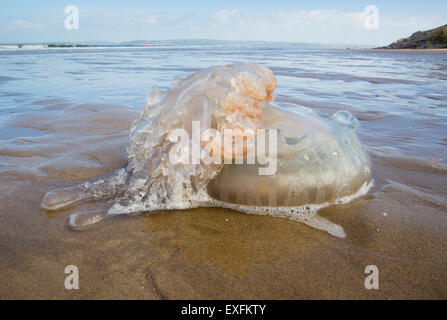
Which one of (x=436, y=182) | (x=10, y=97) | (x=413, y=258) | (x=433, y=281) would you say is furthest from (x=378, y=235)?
(x=10, y=97)

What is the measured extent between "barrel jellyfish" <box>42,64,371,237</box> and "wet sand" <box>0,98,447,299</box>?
90 millimetres

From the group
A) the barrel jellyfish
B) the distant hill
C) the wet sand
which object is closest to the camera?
the wet sand

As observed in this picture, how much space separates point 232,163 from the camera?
171cm

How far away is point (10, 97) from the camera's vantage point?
197 inches

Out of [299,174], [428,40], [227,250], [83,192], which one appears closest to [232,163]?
[299,174]

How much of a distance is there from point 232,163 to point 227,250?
506mm

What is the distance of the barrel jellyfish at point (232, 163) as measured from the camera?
1.68 metres

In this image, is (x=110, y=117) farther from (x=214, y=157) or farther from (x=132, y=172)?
(x=214, y=157)

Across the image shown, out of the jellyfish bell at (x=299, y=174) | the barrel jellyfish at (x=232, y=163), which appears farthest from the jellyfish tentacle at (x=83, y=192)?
the jellyfish bell at (x=299, y=174)

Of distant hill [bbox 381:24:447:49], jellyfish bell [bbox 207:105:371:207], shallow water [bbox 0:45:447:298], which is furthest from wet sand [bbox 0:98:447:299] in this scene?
distant hill [bbox 381:24:447:49]

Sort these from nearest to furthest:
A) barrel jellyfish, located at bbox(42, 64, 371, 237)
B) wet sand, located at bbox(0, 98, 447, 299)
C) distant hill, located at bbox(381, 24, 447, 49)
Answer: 1. wet sand, located at bbox(0, 98, 447, 299)
2. barrel jellyfish, located at bbox(42, 64, 371, 237)
3. distant hill, located at bbox(381, 24, 447, 49)

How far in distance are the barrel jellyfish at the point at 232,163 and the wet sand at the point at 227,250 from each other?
0.30 ft

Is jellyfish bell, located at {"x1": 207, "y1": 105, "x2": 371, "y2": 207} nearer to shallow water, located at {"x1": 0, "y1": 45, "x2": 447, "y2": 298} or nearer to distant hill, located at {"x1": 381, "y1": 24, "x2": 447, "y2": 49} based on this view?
shallow water, located at {"x1": 0, "y1": 45, "x2": 447, "y2": 298}

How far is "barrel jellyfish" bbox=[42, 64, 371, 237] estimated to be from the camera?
1682mm
